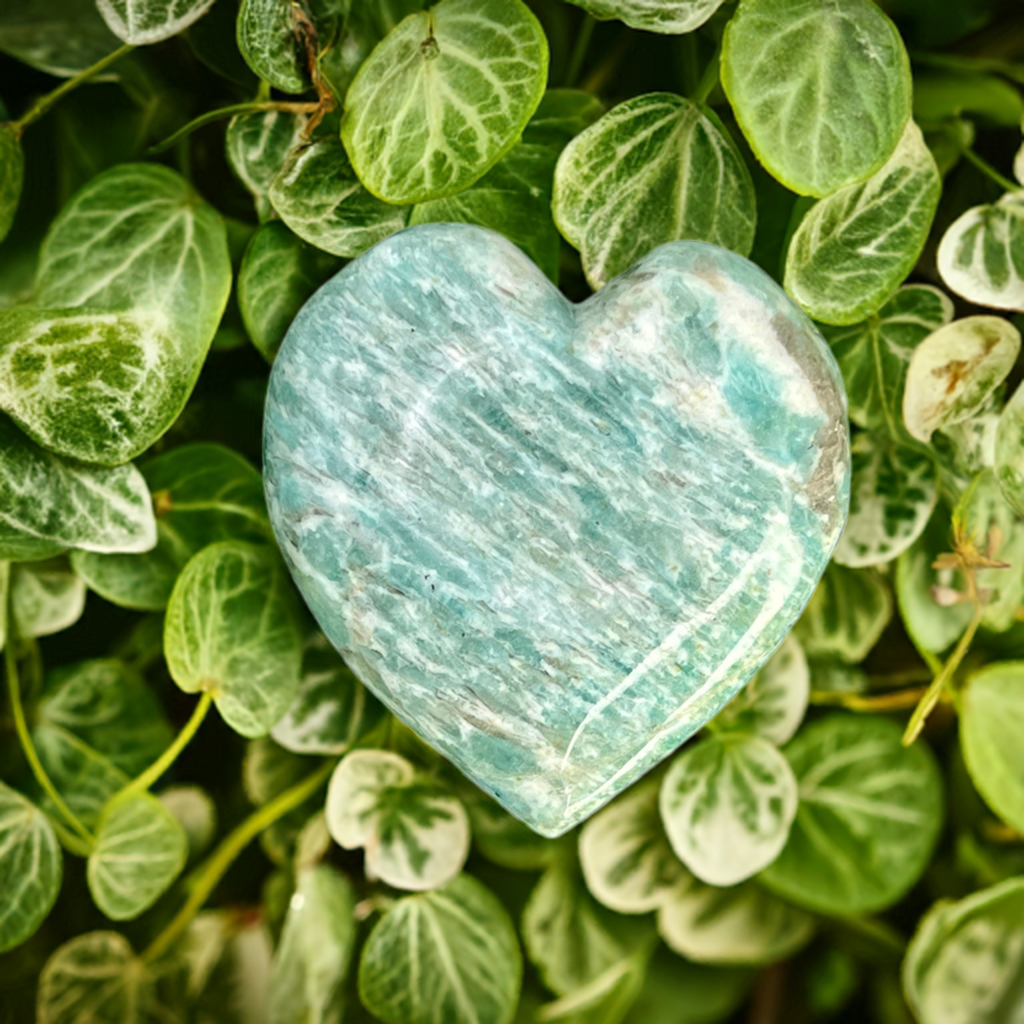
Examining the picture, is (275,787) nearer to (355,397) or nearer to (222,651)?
(222,651)

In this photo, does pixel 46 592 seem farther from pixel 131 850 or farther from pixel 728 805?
pixel 728 805

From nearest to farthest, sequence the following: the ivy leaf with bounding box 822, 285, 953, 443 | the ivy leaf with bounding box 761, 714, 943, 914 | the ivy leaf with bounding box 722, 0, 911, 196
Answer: the ivy leaf with bounding box 722, 0, 911, 196 → the ivy leaf with bounding box 822, 285, 953, 443 → the ivy leaf with bounding box 761, 714, 943, 914

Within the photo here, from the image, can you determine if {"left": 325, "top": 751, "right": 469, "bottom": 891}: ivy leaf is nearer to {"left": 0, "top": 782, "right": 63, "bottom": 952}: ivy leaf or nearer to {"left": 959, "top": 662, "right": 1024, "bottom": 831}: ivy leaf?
{"left": 0, "top": 782, "right": 63, "bottom": 952}: ivy leaf

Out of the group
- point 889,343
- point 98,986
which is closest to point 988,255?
point 889,343

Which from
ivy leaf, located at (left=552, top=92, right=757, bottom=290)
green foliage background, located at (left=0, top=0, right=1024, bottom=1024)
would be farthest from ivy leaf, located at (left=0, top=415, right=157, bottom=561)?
ivy leaf, located at (left=552, top=92, right=757, bottom=290)

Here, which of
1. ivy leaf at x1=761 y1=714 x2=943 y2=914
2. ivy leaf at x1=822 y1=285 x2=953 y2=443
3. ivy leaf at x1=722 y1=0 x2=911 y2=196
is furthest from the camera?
ivy leaf at x1=761 y1=714 x2=943 y2=914

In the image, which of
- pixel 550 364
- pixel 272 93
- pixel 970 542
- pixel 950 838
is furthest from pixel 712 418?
pixel 950 838

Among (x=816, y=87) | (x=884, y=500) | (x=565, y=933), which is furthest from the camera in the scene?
(x=565, y=933)
